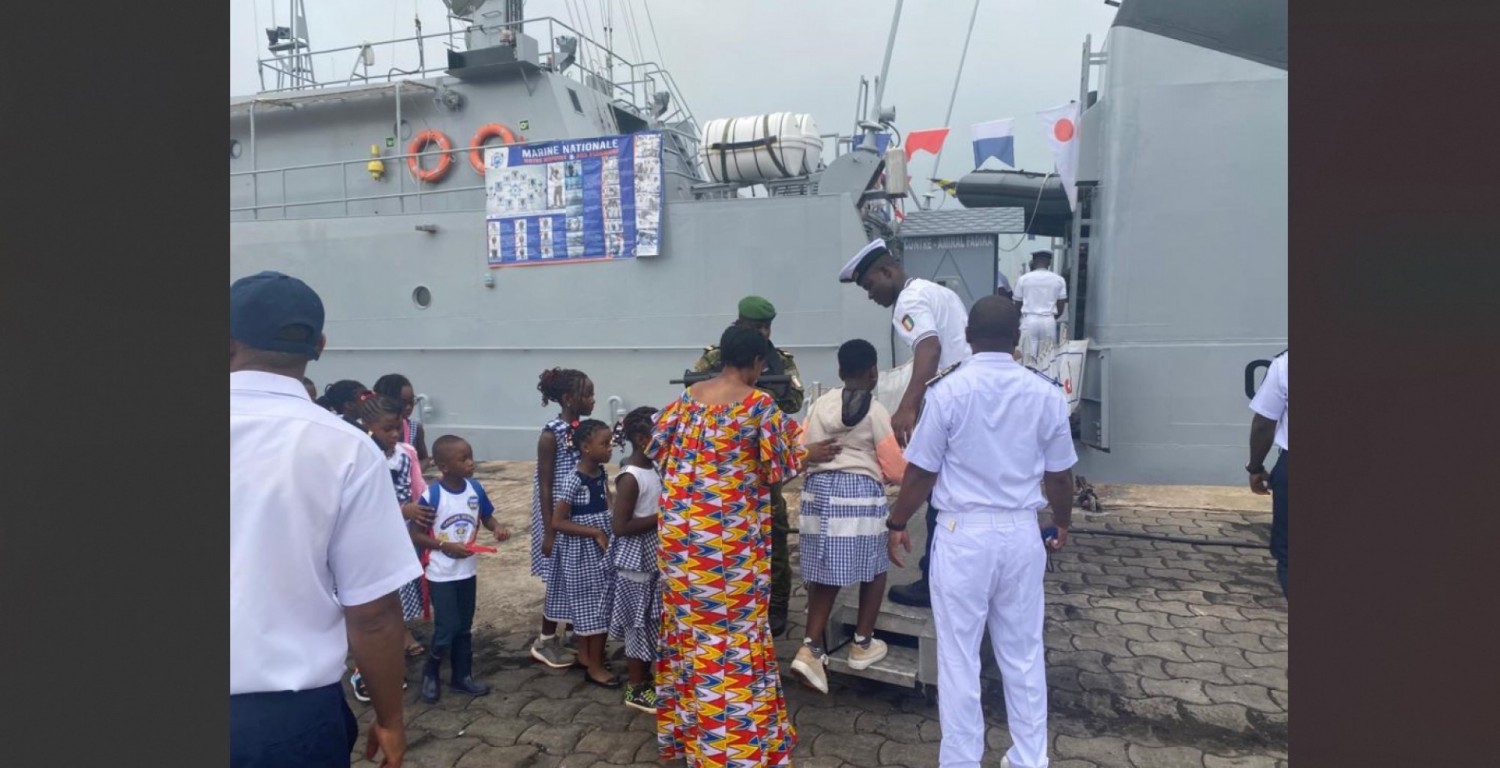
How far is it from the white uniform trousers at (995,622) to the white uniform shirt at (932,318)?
3.51 ft

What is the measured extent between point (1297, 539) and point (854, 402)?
2549 mm

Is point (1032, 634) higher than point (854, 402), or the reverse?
point (854, 402)

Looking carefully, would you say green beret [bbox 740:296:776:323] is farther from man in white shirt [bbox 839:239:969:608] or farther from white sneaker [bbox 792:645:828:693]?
white sneaker [bbox 792:645:828:693]

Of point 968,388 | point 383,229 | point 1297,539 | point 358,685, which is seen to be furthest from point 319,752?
point 383,229

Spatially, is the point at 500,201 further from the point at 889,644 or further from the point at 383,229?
the point at 889,644

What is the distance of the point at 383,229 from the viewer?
33.7 feet

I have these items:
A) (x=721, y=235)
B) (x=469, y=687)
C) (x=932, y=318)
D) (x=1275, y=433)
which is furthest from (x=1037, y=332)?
(x=469, y=687)

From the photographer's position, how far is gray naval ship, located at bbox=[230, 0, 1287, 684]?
23.5ft

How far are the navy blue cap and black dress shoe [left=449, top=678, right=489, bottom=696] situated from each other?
8.05 feet

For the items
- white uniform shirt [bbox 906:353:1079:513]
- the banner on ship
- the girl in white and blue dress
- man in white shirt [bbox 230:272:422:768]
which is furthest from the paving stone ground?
the banner on ship

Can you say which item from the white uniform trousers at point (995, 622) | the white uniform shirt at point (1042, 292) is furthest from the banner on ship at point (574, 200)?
the white uniform trousers at point (995, 622)

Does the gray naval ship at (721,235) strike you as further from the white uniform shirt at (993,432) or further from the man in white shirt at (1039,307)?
the white uniform shirt at (993,432)

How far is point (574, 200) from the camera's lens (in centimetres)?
941

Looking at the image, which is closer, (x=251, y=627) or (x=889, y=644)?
(x=251, y=627)
